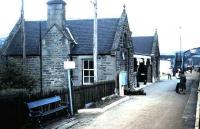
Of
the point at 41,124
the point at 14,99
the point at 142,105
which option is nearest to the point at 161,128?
the point at 41,124

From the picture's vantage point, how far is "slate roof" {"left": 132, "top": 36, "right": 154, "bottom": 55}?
49575mm

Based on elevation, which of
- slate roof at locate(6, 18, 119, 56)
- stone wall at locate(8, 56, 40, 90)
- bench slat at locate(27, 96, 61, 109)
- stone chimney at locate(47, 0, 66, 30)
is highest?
stone chimney at locate(47, 0, 66, 30)

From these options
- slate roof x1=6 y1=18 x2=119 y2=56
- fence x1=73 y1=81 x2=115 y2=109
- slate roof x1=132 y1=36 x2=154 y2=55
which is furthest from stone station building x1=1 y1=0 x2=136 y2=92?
slate roof x1=132 y1=36 x2=154 y2=55

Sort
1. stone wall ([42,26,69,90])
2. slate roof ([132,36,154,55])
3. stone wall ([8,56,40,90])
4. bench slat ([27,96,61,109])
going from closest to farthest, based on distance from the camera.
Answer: bench slat ([27,96,61,109]) < stone wall ([42,26,69,90]) < stone wall ([8,56,40,90]) < slate roof ([132,36,154,55])

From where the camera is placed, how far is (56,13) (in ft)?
103

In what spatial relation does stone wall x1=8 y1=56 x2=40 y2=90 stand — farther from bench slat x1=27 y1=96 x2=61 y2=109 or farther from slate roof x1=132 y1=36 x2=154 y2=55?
slate roof x1=132 y1=36 x2=154 y2=55

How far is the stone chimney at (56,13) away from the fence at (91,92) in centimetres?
807

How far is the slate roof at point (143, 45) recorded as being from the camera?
4958 cm

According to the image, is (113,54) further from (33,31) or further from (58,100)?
(58,100)

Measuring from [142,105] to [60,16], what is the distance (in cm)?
1274

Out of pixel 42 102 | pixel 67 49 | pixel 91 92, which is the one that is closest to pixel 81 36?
pixel 67 49

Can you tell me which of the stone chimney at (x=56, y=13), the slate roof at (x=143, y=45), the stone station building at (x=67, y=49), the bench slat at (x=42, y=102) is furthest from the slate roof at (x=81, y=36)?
the slate roof at (x=143, y=45)

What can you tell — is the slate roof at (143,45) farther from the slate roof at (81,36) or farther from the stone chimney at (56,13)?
the stone chimney at (56,13)

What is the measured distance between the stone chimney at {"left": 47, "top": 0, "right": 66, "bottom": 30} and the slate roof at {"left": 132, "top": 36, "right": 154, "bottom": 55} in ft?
64.0
